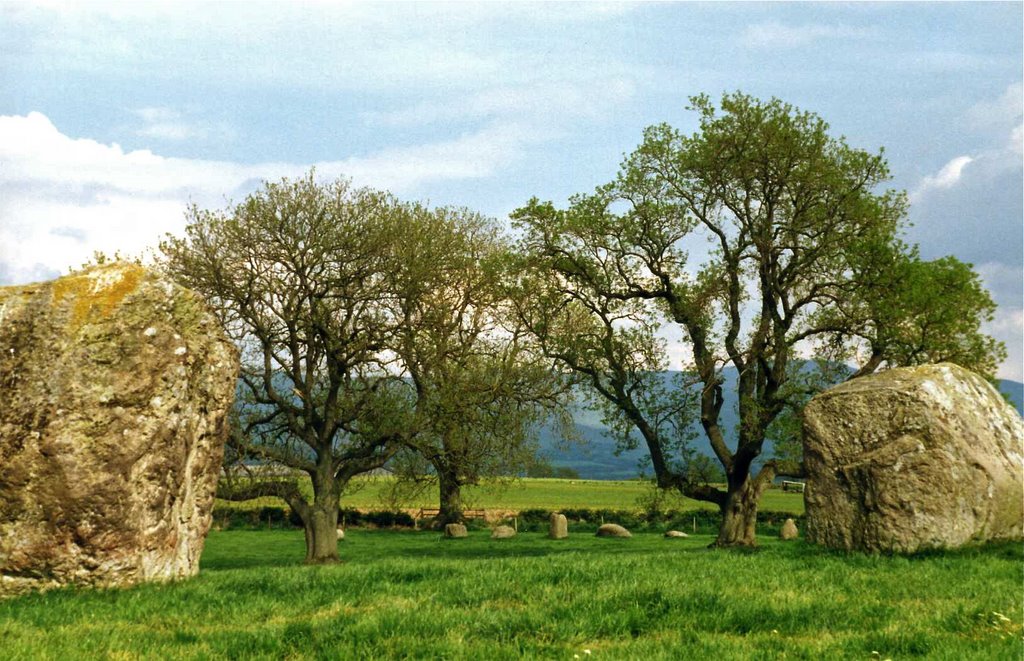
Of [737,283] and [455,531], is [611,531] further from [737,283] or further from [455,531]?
[737,283]

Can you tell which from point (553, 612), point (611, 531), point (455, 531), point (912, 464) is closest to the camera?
point (553, 612)

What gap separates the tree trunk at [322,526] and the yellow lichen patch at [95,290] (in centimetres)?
2049

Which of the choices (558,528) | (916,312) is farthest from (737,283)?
(558,528)

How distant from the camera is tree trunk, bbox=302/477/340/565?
35.0 meters

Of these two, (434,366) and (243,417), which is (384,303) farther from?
(243,417)

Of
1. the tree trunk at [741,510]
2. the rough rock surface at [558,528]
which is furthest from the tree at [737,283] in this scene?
the rough rock surface at [558,528]

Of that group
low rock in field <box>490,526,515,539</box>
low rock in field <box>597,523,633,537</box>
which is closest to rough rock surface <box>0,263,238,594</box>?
low rock in field <box>490,526,515,539</box>

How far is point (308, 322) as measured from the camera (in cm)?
3416

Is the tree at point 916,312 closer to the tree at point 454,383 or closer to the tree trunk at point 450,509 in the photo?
the tree at point 454,383

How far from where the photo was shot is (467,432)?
34.1m

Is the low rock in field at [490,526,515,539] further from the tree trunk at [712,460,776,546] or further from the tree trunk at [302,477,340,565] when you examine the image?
the tree trunk at [712,460,776,546]

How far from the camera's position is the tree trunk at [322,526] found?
3500 centimetres

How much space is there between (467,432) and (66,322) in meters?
20.3

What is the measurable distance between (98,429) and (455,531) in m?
41.3
